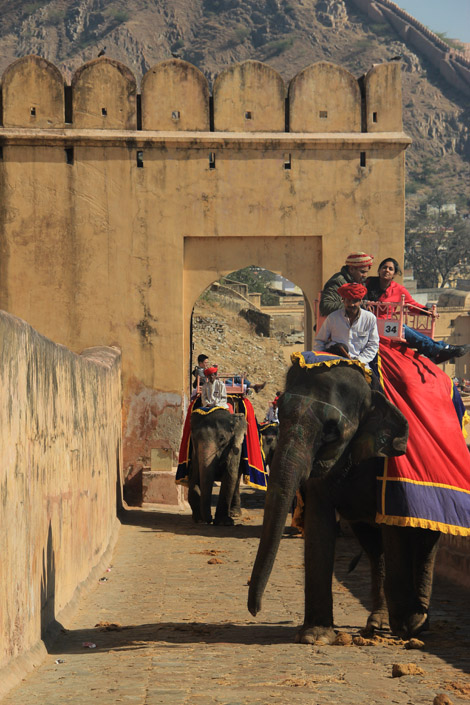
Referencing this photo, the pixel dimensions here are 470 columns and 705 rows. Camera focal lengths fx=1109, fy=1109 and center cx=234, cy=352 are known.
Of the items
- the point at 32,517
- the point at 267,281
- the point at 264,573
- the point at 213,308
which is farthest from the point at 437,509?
the point at 267,281

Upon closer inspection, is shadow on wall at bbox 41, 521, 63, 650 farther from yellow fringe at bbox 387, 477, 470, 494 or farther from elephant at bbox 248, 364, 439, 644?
yellow fringe at bbox 387, 477, 470, 494

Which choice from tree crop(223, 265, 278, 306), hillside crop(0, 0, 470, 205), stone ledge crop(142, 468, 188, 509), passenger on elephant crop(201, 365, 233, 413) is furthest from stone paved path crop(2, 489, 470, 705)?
hillside crop(0, 0, 470, 205)

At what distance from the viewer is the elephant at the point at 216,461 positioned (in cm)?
1285

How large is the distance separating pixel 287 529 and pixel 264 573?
719cm

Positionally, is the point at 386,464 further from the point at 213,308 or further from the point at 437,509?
the point at 213,308

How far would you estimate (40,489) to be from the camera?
19.5ft

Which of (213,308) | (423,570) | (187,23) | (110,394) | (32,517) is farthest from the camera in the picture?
(187,23)

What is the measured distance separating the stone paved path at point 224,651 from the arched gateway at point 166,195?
17.2 ft

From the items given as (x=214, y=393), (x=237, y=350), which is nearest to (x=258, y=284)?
(x=237, y=350)

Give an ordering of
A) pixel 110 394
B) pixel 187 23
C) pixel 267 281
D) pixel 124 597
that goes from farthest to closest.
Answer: pixel 187 23 < pixel 267 281 < pixel 110 394 < pixel 124 597

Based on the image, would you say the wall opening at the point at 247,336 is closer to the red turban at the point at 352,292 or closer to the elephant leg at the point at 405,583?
the red turban at the point at 352,292

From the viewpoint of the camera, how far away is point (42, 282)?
1420cm

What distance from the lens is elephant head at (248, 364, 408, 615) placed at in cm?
545

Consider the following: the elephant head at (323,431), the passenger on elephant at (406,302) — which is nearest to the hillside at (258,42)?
the passenger on elephant at (406,302)
